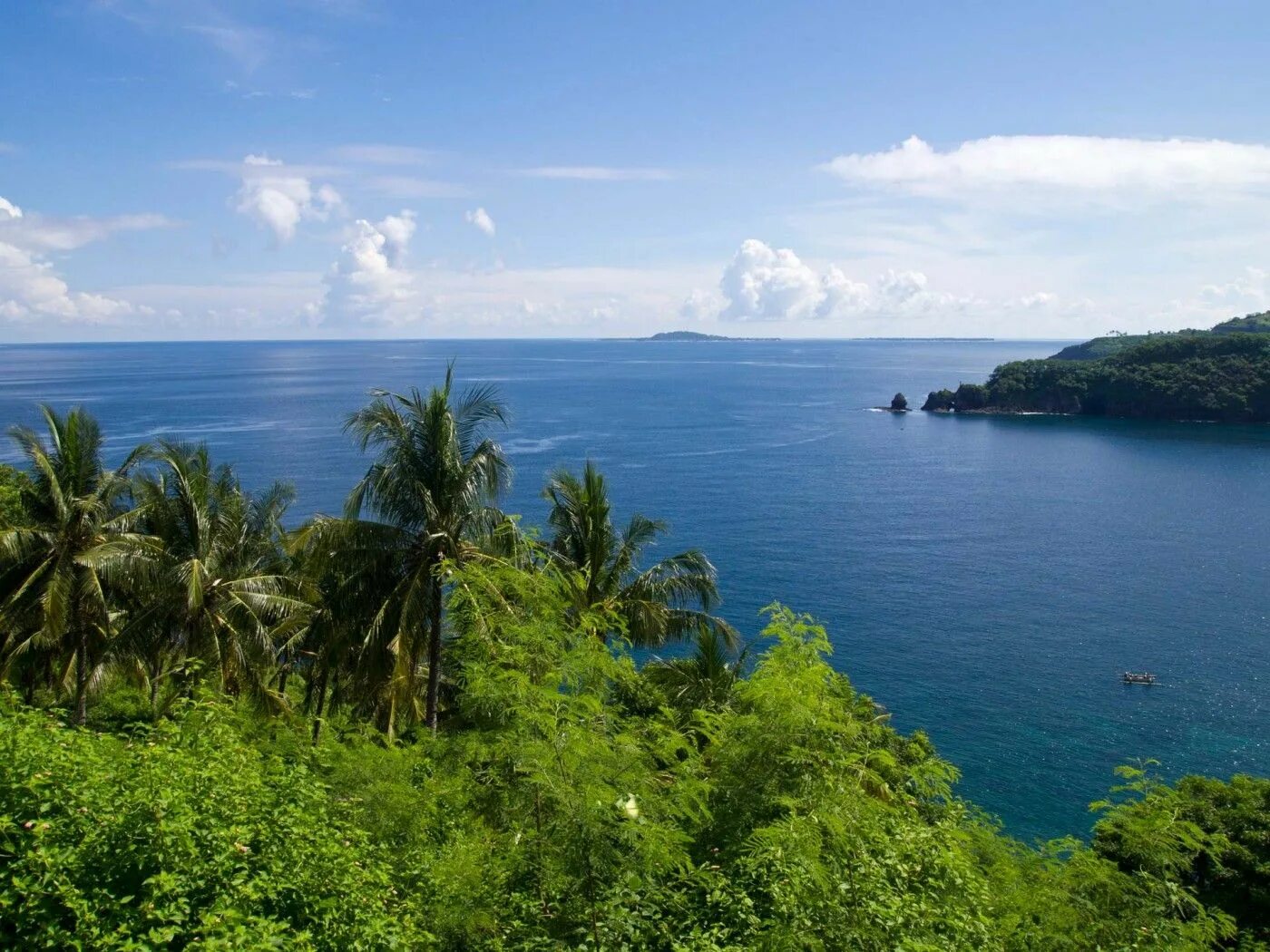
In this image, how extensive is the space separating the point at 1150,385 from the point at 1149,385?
0.25 meters

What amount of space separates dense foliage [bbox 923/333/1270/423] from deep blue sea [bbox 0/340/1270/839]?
7332 millimetres

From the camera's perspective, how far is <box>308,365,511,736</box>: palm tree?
55.2 ft

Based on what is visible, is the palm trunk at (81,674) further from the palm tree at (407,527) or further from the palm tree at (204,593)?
the palm tree at (407,527)

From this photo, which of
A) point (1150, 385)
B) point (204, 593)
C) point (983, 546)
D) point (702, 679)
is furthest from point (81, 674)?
point (1150, 385)

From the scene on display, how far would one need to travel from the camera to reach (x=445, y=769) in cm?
1267

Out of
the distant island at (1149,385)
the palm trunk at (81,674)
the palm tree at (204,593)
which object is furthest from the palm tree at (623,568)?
the distant island at (1149,385)

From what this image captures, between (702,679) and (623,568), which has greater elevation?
(623,568)

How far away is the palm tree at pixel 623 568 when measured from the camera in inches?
879

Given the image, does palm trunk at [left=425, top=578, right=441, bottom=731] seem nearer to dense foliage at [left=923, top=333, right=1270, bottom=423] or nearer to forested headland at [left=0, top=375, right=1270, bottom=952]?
forested headland at [left=0, top=375, right=1270, bottom=952]

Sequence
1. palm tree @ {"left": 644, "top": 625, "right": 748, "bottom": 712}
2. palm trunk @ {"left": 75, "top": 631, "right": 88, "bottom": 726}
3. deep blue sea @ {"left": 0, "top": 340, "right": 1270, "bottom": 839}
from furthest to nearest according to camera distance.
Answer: deep blue sea @ {"left": 0, "top": 340, "right": 1270, "bottom": 839}, palm tree @ {"left": 644, "top": 625, "right": 748, "bottom": 712}, palm trunk @ {"left": 75, "top": 631, "right": 88, "bottom": 726}

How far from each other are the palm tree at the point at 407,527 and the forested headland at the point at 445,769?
60 mm

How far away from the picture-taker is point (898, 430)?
13275 centimetres

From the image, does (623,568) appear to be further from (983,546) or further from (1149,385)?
(1149,385)

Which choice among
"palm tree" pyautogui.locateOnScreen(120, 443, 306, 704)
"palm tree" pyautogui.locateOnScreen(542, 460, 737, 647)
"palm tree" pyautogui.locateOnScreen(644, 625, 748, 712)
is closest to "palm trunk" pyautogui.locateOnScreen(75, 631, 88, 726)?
"palm tree" pyautogui.locateOnScreen(120, 443, 306, 704)
